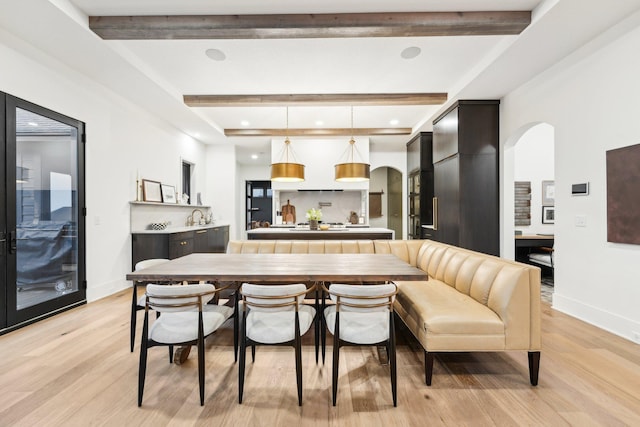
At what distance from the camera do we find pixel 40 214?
319 cm

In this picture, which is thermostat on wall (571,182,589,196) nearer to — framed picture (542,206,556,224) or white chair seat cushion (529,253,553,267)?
white chair seat cushion (529,253,553,267)

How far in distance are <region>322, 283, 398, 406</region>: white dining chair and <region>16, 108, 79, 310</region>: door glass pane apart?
336 centimetres

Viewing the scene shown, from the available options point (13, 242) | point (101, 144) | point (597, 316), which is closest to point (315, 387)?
point (597, 316)

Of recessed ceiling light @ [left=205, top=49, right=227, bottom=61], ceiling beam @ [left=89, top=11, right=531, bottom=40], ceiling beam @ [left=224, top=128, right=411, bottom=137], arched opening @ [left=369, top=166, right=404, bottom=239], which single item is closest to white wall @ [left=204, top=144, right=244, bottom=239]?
ceiling beam @ [left=224, top=128, right=411, bottom=137]

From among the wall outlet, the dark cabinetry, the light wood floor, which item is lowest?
the light wood floor

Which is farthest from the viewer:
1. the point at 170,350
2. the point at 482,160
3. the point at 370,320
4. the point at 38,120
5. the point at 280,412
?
the point at 482,160

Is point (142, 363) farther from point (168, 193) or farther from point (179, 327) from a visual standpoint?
point (168, 193)

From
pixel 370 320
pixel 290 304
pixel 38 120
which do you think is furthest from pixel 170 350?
pixel 38 120

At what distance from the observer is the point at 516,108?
403 centimetres

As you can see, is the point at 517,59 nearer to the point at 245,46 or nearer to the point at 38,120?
the point at 245,46

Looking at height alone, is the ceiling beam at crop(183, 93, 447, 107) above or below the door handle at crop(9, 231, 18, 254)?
above

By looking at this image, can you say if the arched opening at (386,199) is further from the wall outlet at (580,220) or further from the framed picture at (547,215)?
the wall outlet at (580,220)

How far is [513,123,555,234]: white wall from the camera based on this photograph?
5418mm

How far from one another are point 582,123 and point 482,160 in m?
1.36
